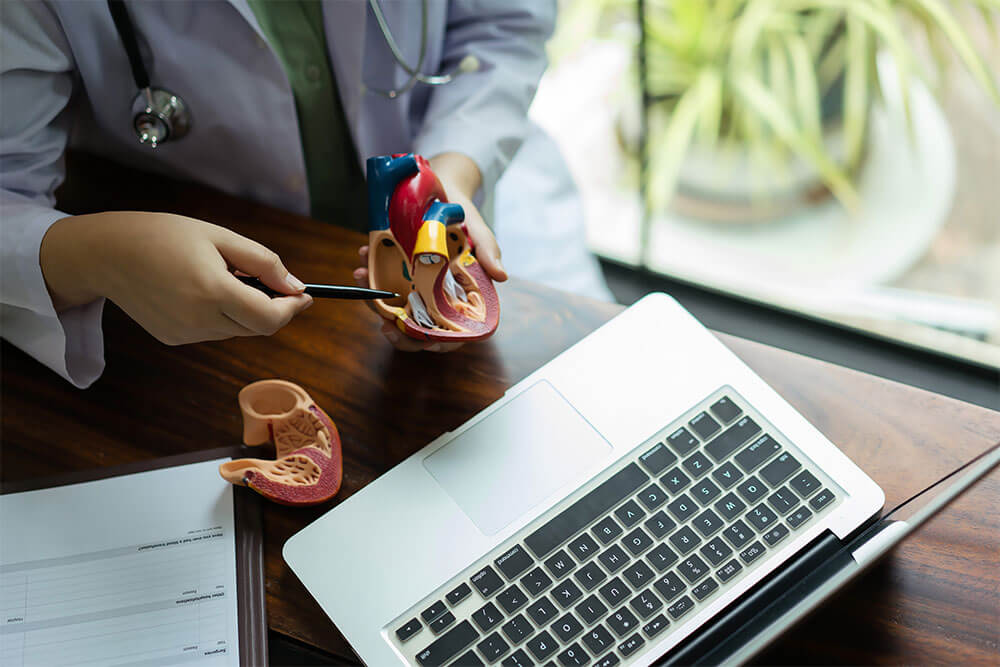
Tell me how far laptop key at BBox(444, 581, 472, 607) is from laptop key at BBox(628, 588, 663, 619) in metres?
0.10

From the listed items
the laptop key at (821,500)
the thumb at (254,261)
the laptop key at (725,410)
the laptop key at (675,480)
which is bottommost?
the laptop key at (675,480)

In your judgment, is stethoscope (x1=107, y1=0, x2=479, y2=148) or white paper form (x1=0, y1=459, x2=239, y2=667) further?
stethoscope (x1=107, y1=0, x2=479, y2=148)

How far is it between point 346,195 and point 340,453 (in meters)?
0.32

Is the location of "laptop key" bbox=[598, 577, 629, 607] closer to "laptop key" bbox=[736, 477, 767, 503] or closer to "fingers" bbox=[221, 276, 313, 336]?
"laptop key" bbox=[736, 477, 767, 503]

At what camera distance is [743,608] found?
51 centimetres

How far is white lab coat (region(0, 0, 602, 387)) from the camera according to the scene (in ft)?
2.10

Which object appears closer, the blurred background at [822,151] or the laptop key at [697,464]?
the laptop key at [697,464]

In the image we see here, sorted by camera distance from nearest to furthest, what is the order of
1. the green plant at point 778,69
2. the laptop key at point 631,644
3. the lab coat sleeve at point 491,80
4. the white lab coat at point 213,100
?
the laptop key at point 631,644 → the white lab coat at point 213,100 → the lab coat sleeve at point 491,80 → the green plant at point 778,69

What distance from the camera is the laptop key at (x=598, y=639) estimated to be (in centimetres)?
52

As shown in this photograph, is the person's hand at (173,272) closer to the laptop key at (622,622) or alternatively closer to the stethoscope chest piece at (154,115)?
the stethoscope chest piece at (154,115)

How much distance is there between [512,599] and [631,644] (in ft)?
0.26

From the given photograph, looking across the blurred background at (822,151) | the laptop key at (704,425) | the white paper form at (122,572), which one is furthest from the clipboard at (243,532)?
the blurred background at (822,151)

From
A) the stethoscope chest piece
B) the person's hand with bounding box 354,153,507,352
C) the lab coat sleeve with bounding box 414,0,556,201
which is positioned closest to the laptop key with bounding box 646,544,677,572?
the person's hand with bounding box 354,153,507,352

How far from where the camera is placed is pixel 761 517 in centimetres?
54
